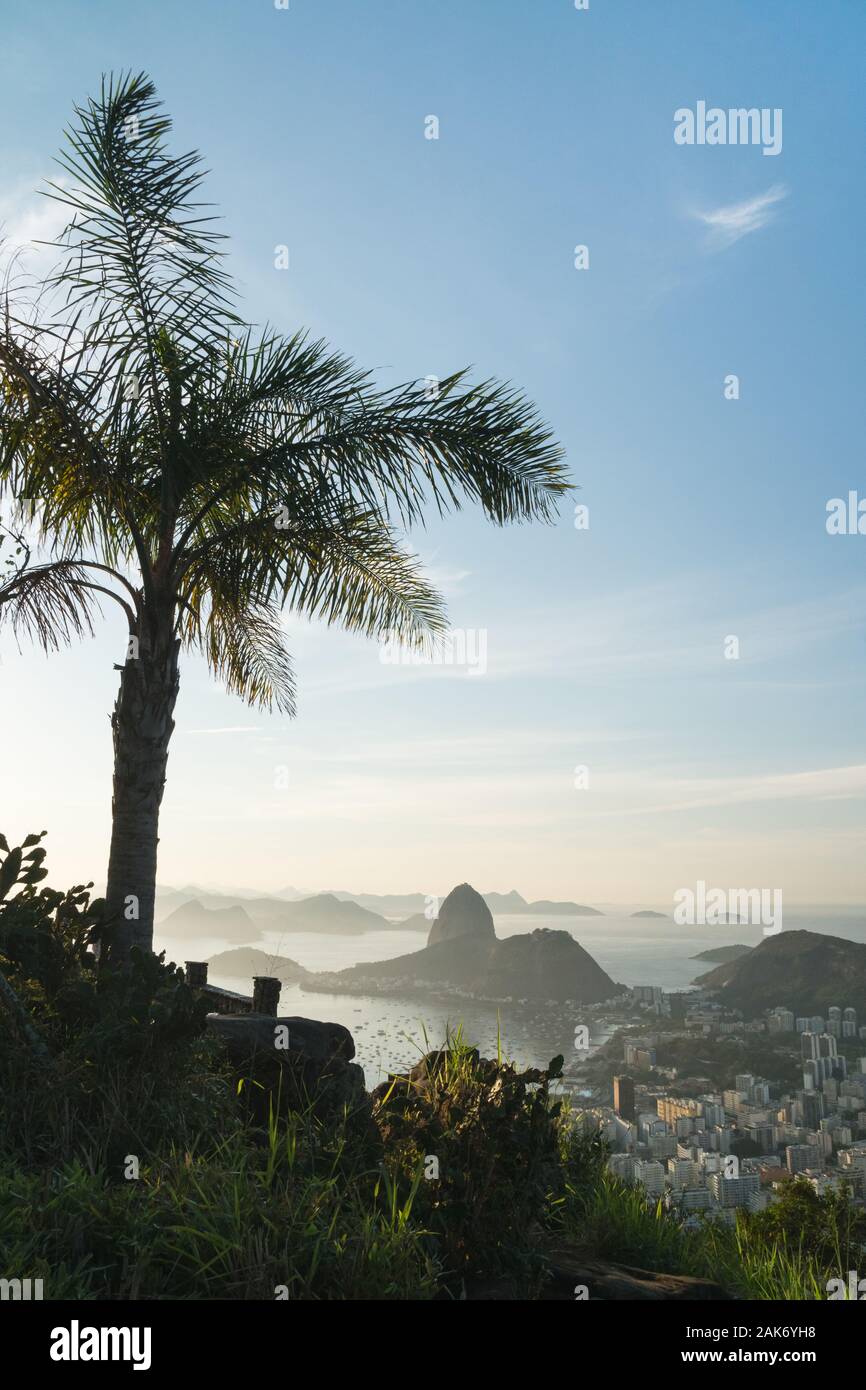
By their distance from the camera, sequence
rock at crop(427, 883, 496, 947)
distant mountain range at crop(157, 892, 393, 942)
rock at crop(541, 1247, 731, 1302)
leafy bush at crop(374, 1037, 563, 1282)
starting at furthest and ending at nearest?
rock at crop(427, 883, 496, 947)
distant mountain range at crop(157, 892, 393, 942)
rock at crop(541, 1247, 731, 1302)
leafy bush at crop(374, 1037, 563, 1282)

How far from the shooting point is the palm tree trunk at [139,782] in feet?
25.6

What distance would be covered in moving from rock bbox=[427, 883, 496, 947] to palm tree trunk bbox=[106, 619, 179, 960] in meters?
17.4

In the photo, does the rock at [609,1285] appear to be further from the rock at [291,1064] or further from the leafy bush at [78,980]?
the leafy bush at [78,980]

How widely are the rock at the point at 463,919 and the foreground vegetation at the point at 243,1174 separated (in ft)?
60.8

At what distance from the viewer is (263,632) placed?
1169 centimetres

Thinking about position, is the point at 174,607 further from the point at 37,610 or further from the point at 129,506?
the point at 37,610

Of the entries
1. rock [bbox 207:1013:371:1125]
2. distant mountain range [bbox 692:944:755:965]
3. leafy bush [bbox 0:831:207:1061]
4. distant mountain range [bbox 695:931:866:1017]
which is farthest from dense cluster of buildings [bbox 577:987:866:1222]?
distant mountain range [bbox 692:944:755:965]

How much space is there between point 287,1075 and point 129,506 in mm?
5034

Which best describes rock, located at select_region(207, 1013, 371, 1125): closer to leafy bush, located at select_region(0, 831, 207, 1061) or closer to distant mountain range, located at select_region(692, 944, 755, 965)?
leafy bush, located at select_region(0, 831, 207, 1061)

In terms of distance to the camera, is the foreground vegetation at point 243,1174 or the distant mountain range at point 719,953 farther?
the distant mountain range at point 719,953

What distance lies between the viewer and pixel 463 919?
28.6 meters

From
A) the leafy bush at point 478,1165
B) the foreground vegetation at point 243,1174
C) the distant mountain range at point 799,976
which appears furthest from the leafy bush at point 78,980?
the distant mountain range at point 799,976

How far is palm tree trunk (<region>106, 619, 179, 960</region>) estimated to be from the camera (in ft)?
25.6
